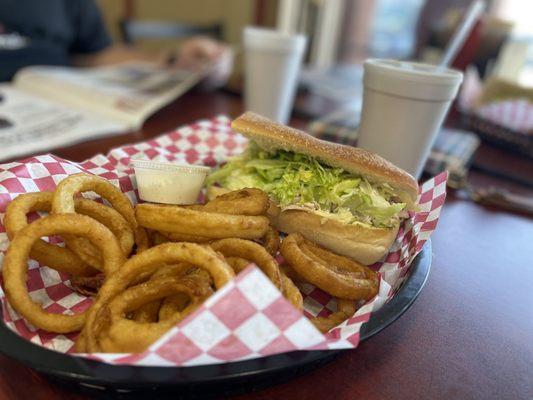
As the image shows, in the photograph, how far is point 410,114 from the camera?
1.33m

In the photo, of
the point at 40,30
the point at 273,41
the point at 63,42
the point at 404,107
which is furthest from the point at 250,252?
the point at 63,42

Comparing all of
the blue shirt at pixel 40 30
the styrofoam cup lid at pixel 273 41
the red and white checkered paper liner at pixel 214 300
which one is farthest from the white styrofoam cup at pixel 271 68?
the blue shirt at pixel 40 30

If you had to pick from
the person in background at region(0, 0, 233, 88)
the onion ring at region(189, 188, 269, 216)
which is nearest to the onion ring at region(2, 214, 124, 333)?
the onion ring at region(189, 188, 269, 216)

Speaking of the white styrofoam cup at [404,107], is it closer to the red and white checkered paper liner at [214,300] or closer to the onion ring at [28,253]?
the red and white checkered paper liner at [214,300]

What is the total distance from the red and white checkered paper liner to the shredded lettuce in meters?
0.10

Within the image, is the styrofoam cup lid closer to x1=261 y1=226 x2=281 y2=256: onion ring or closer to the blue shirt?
x1=261 y1=226 x2=281 y2=256: onion ring

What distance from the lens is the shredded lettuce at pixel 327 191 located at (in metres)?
1.17

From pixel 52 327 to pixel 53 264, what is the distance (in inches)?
7.1

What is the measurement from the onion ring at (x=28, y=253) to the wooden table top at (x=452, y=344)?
9cm

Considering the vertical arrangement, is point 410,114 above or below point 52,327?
above

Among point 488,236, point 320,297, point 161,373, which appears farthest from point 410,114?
point 161,373

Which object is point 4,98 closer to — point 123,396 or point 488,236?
point 123,396

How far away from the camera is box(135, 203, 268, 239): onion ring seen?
0.92 metres

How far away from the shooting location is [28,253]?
0.81 m
